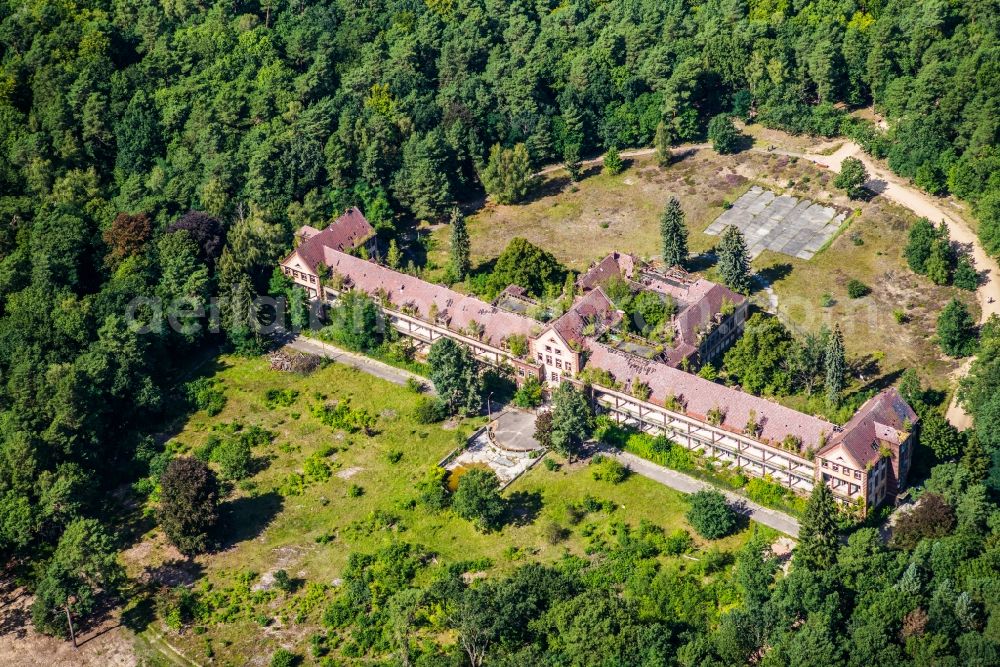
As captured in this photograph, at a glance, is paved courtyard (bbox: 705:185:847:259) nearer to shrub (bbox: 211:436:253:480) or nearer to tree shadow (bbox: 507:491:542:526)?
tree shadow (bbox: 507:491:542:526)

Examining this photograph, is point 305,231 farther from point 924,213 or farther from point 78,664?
point 924,213

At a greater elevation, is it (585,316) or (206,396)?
(585,316)

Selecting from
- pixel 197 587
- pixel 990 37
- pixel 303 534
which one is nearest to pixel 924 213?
pixel 990 37

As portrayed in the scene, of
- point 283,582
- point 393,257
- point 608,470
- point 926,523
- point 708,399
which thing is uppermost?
point 393,257

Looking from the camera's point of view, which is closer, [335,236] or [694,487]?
[694,487]

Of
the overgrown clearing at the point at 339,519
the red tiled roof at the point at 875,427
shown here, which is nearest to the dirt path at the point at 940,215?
the red tiled roof at the point at 875,427

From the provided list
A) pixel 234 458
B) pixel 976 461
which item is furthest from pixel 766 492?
pixel 234 458

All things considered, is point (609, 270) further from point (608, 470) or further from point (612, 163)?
point (612, 163)

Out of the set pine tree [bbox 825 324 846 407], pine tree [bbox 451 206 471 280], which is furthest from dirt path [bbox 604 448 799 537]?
pine tree [bbox 451 206 471 280]
